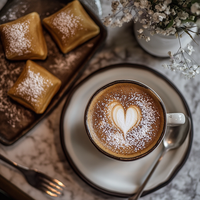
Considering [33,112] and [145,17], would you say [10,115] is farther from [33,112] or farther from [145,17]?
[145,17]

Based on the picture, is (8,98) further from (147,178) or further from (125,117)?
(147,178)

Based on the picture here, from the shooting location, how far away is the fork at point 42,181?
1.13 meters

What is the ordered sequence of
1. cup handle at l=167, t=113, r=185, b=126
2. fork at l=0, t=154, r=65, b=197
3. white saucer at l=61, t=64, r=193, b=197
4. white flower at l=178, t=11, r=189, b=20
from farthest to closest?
fork at l=0, t=154, r=65, b=197
white saucer at l=61, t=64, r=193, b=197
cup handle at l=167, t=113, r=185, b=126
white flower at l=178, t=11, r=189, b=20

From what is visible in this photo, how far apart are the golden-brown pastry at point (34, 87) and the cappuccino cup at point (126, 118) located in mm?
263

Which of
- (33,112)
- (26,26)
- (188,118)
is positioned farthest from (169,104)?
(26,26)

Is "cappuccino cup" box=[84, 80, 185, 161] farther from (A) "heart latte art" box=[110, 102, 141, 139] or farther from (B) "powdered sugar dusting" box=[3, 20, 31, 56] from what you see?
(B) "powdered sugar dusting" box=[3, 20, 31, 56]

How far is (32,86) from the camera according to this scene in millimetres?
1072

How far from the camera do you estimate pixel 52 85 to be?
1.06 m

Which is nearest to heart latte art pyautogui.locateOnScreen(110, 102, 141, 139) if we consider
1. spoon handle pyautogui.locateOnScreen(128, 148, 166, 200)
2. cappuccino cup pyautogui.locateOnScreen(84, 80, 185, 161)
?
cappuccino cup pyautogui.locateOnScreen(84, 80, 185, 161)

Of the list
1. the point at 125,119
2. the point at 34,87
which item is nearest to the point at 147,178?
the point at 125,119

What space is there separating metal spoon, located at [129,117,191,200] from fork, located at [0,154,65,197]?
0.40 meters

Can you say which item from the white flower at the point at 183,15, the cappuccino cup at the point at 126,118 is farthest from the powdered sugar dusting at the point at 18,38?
the white flower at the point at 183,15

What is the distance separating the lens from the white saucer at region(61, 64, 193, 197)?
103cm

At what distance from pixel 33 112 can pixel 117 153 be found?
1.60 ft
